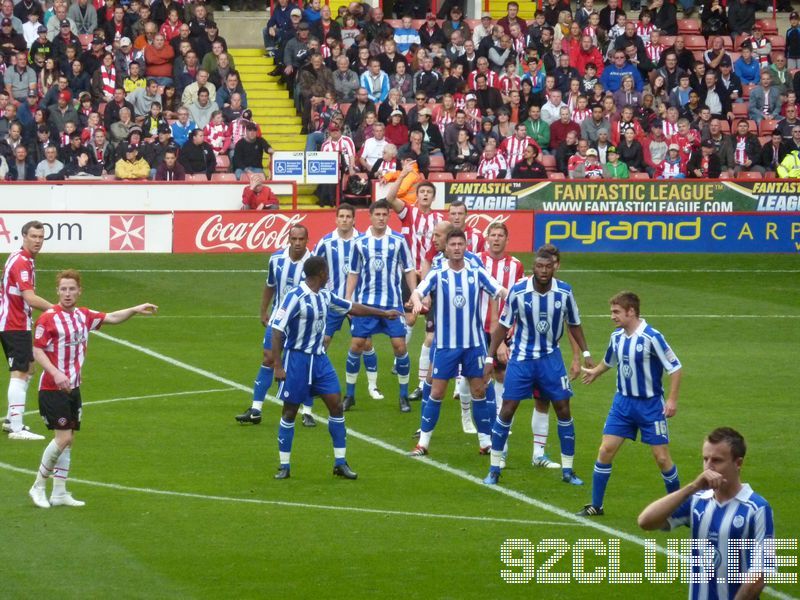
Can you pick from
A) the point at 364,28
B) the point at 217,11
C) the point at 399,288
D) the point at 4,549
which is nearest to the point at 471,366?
the point at 399,288

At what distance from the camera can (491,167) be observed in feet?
104

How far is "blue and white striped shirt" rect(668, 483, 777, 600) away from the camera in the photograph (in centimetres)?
695

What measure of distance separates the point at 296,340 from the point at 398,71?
2252 centimetres

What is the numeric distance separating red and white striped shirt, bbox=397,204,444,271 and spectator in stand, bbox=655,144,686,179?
1567 cm

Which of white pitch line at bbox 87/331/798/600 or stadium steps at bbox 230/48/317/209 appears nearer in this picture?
white pitch line at bbox 87/331/798/600

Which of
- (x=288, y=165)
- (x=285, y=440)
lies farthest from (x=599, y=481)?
(x=288, y=165)

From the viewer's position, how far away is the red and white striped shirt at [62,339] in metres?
11.8

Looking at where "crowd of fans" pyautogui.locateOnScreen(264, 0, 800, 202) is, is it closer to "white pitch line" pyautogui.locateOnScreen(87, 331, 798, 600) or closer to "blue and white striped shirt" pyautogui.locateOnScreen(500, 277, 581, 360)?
"white pitch line" pyautogui.locateOnScreen(87, 331, 798, 600)

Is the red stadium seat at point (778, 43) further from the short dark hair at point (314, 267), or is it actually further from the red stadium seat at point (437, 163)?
the short dark hair at point (314, 267)

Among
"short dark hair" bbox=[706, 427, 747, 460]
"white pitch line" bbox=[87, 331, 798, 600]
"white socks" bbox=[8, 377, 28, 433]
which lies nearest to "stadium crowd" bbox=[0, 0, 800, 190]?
"white pitch line" bbox=[87, 331, 798, 600]

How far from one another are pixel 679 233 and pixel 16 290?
19.1m

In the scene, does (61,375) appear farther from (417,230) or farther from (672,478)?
(417,230)

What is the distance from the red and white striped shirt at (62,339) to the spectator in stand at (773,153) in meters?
24.6

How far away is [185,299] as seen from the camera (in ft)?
79.7
